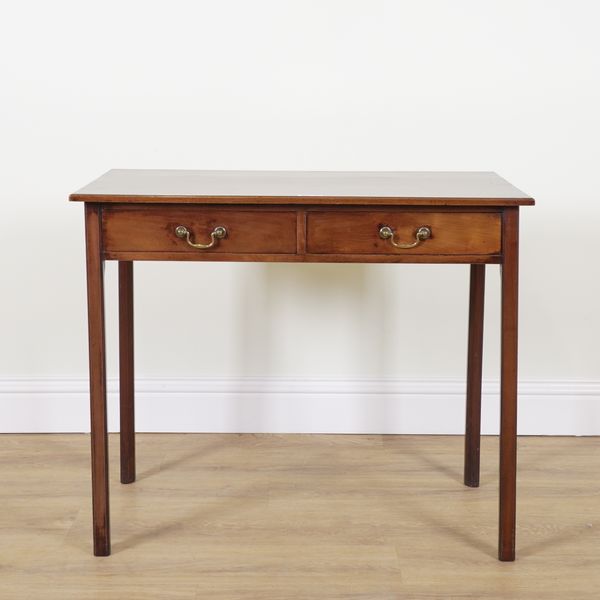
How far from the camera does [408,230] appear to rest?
261 cm

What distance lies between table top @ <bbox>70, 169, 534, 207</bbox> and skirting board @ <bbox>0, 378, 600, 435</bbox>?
2.70 feet

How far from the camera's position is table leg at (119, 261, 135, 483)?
312 cm

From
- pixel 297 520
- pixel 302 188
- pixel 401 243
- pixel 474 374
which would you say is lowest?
pixel 297 520

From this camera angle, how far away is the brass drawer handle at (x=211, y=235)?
8.55 ft

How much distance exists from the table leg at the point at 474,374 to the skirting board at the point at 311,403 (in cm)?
43

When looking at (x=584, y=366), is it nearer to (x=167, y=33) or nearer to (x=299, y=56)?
(x=299, y=56)

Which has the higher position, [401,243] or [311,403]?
[401,243]

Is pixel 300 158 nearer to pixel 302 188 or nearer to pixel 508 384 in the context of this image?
pixel 302 188

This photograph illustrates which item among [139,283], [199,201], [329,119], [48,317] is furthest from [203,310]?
[199,201]

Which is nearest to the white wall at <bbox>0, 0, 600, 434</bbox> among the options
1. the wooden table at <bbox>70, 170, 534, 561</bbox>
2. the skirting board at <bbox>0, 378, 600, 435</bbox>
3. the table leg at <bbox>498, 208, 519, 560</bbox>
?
the skirting board at <bbox>0, 378, 600, 435</bbox>

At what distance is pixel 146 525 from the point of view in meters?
2.92

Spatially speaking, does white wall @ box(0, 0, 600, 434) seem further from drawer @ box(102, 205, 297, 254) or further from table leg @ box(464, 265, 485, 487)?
drawer @ box(102, 205, 297, 254)

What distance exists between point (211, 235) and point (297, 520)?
2.76 feet

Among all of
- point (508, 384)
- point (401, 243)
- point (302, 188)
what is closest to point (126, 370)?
point (302, 188)
